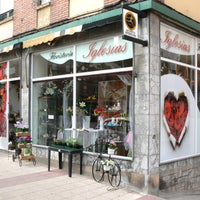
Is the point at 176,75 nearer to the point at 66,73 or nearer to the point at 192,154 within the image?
the point at 192,154

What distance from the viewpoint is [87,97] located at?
8.78 meters

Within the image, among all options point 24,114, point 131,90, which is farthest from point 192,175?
point 24,114

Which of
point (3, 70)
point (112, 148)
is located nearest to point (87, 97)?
point (112, 148)

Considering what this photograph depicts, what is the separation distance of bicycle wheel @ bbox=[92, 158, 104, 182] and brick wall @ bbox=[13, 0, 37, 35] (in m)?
4.86

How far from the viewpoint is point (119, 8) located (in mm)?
7320

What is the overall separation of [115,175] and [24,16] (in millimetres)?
6231

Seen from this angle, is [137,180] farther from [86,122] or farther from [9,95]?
[9,95]

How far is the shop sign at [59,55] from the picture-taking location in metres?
9.13

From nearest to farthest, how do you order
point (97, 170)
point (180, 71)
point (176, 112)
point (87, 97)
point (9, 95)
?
point (97, 170) → point (176, 112) → point (180, 71) → point (87, 97) → point (9, 95)

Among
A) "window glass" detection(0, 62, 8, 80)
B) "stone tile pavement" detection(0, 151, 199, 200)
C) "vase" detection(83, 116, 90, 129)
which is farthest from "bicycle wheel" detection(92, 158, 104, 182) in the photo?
"window glass" detection(0, 62, 8, 80)

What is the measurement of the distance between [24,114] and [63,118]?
176 cm

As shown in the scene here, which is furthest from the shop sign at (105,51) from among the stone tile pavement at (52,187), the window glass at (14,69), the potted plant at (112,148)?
the window glass at (14,69)

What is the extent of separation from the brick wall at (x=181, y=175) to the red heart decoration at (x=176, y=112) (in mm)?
680

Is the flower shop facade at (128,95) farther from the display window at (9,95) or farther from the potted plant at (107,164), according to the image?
the display window at (9,95)
